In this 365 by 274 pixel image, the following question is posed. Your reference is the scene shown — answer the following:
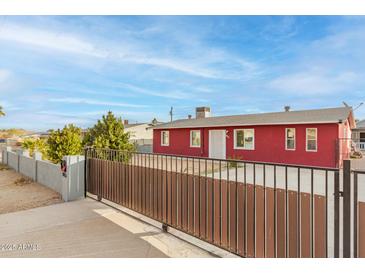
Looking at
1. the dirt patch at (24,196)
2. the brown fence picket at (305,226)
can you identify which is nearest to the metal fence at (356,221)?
the brown fence picket at (305,226)

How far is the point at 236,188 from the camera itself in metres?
2.87

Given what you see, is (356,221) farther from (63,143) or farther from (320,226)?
(63,143)

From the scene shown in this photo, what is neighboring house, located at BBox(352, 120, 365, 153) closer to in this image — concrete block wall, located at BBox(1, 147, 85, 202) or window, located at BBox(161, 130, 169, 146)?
window, located at BBox(161, 130, 169, 146)

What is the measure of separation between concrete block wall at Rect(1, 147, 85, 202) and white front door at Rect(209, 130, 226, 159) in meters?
10.0

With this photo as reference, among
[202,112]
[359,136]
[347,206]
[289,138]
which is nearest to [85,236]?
[347,206]

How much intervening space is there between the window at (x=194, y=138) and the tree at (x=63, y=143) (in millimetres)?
9244

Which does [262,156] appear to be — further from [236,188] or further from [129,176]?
[236,188]

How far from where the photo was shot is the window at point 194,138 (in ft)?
56.2

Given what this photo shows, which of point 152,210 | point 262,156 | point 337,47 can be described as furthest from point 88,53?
point 262,156

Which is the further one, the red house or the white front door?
the white front door

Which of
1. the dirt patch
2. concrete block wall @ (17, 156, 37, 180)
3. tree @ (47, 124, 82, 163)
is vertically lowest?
the dirt patch

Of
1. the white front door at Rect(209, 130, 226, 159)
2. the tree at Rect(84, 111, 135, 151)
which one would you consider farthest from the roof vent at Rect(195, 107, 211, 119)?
the tree at Rect(84, 111, 135, 151)

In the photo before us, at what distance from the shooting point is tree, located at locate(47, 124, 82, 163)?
8.98 metres

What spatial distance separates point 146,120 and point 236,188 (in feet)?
108
